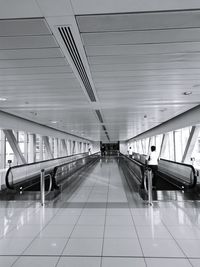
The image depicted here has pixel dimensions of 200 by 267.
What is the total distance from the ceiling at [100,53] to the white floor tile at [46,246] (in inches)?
135

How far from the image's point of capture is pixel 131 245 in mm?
3996

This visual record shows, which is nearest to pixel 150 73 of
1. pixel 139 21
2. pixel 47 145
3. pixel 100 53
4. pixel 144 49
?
pixel 144 49

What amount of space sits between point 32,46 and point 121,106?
5877 mm

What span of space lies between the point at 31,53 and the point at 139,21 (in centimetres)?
194

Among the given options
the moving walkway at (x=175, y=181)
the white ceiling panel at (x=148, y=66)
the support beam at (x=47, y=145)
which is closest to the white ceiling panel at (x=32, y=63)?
the white ceiling panel at (x=148, y=66)

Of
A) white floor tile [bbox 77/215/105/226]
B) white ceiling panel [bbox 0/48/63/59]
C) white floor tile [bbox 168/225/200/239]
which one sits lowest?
white floor tile [bbox 77/215/105/226]

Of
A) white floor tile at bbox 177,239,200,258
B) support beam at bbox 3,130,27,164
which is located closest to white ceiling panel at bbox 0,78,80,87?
white floor tile at bbox 177,239,200,258

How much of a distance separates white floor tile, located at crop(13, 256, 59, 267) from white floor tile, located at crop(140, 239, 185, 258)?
5.03ft

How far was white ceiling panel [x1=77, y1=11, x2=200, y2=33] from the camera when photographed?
2697 millimetres

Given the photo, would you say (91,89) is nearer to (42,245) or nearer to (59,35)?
(59,35)

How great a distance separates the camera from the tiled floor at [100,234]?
3.51 meters

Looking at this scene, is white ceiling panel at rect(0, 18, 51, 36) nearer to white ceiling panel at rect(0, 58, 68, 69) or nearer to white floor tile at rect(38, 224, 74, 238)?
white ceiling panel at rect(0, 58, 68, 69)

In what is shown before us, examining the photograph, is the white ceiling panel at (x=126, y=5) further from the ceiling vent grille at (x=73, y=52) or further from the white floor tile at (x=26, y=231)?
the white floor tile at (x=26, y=231)

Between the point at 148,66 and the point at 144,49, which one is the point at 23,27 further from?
the point at 148,66
